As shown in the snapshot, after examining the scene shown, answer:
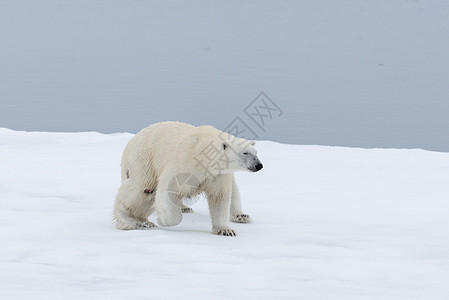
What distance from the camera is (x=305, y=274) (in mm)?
3725

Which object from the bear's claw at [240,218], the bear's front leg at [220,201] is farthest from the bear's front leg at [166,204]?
the bear's claw at [240,218]

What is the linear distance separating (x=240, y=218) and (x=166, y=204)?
926mm

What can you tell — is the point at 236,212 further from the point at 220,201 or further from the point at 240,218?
the point at 220,201

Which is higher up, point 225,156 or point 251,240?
point 225,156

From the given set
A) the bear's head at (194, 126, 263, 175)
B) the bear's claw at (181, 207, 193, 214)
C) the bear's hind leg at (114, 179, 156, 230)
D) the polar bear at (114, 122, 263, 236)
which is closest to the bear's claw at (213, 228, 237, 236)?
the polar bear at (114, 122, 263, 236)

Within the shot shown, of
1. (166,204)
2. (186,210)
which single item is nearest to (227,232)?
(166,204)

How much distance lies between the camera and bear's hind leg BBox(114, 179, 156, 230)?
4.94 m

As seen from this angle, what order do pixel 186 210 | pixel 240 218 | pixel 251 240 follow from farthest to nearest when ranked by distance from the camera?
pixel 186 210 < pixel 240 218 < pixel 251 240

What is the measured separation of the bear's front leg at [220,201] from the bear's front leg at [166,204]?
26cm

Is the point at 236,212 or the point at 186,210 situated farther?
the point at 186,210

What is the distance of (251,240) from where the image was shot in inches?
182

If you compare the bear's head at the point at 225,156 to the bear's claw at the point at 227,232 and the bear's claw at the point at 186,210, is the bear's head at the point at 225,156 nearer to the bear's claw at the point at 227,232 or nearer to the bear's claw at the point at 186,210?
the bear's claw at the point at 227,232

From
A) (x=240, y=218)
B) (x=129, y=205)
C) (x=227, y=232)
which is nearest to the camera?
(x=227, y=232)

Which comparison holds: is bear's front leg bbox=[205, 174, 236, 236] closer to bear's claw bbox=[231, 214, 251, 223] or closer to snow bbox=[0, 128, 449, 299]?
snow bbox=[0, 128, 449, 299]
